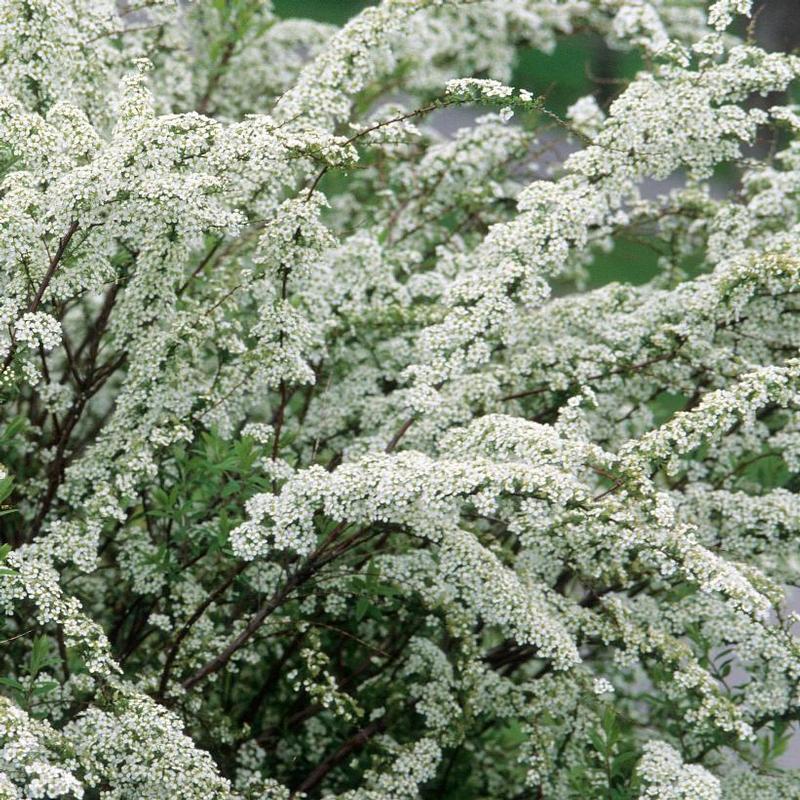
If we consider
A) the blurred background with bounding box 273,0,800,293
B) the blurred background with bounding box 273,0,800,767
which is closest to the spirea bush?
the blurred background with bounding box 273,0,800,767

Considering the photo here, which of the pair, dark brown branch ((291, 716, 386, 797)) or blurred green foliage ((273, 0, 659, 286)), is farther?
blurred green foliage ((273, 0, 659, 286))

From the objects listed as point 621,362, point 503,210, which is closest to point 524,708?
point 621,362

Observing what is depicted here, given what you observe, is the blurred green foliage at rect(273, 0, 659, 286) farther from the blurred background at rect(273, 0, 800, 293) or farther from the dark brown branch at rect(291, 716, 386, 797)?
the dark brown branch at rect(291, 716, 386, 797)

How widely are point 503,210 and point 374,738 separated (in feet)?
10.3

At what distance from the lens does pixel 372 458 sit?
4.12m

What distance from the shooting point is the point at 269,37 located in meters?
7.39

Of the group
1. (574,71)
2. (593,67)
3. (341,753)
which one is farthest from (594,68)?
(341,753)

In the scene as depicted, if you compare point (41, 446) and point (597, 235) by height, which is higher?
point (597, 235)

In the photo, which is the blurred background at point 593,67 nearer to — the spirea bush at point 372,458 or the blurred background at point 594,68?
the blurred background at point 594,68

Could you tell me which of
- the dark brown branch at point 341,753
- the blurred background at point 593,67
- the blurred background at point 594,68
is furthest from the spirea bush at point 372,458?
the blurred background at point 593,67

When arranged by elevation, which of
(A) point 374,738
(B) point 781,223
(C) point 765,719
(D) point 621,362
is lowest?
(A) point 374,738

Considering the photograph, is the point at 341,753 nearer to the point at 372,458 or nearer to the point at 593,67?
the point at 372,458

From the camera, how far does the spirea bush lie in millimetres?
4016

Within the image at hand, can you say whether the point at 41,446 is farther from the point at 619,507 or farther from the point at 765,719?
the point at 765,719
